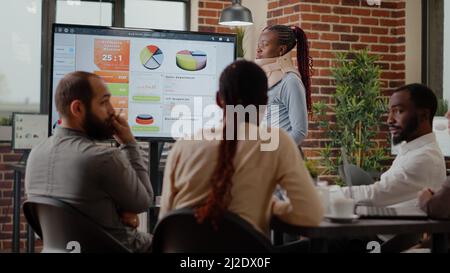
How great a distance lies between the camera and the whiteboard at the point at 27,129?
186 inches

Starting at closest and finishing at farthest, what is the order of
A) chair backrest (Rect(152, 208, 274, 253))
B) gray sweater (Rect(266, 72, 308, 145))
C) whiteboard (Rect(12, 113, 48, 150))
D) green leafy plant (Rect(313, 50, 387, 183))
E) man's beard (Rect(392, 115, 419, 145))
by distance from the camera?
chair backrest (Rect(152, 208, 274, 253)) → man's beard (Rect(392, 115, 419, 145)) → gray sweater (Rect(266, 72, 308, 145)) → whiteboard (Rect(12, 113, 48, 150)) → green leafy plant (Rect(313, 50, 387, 183))

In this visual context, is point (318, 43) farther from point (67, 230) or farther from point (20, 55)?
point (67, 230)

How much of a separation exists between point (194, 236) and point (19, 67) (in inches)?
173

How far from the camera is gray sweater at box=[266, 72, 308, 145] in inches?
130

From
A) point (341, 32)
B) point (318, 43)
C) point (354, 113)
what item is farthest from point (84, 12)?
point (354, 113)

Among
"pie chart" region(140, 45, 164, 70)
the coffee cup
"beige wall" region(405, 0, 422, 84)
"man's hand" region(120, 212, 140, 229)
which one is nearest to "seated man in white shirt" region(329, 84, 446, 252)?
the coffee cup

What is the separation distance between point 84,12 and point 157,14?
72cm

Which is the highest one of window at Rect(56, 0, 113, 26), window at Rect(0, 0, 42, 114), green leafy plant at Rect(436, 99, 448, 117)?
window at Rect(56, 0, 113, 26)

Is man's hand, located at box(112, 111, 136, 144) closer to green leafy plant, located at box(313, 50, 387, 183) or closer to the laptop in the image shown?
the laptop

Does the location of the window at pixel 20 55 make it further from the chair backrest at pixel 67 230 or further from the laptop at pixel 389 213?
the laptop at pixel 389 213

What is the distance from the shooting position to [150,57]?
3152mm

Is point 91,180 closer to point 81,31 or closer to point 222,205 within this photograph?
point 222,205

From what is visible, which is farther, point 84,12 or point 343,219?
point 84,12
